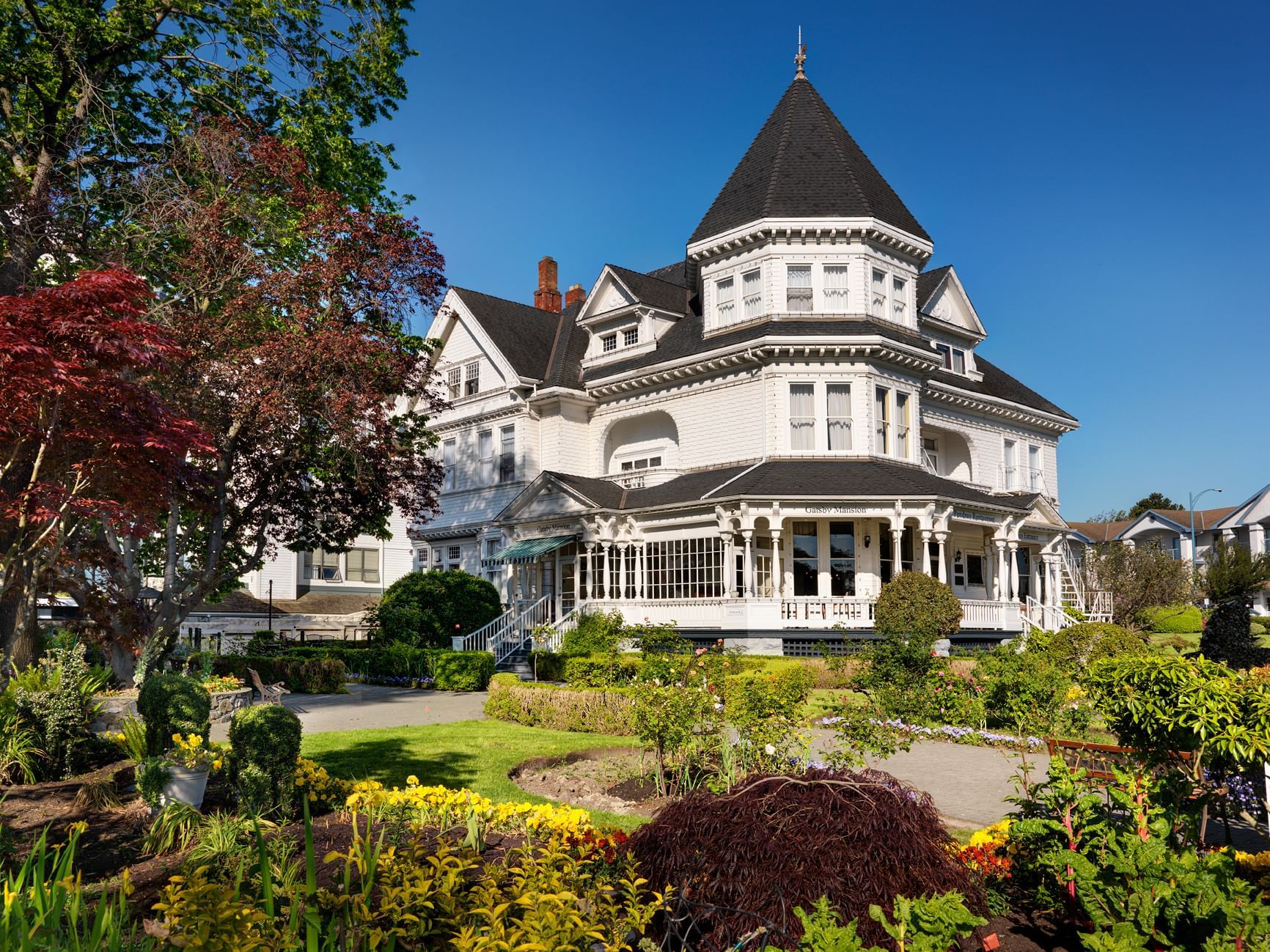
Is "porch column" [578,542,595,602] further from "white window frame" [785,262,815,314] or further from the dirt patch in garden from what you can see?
the dirt patch in garden

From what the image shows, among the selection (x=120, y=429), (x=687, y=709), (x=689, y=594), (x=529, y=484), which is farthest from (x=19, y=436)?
(x=529, y=484)

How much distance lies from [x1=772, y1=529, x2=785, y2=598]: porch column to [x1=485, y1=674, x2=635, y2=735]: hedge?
1008 cm

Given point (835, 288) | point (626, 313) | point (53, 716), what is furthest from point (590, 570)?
point (53, 716)

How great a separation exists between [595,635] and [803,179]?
1559 cm

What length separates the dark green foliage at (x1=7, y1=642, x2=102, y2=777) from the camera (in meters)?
9.65

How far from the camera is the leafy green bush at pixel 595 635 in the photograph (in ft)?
79.6

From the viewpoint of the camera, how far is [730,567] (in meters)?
25.3

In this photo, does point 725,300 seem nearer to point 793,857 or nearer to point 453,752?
point 453,752

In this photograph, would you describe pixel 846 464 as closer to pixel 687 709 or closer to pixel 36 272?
pixel 687 709

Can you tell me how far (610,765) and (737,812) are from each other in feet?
20.9

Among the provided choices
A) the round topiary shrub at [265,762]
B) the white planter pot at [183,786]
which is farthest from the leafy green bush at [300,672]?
the round topiary shrub at [265,762]

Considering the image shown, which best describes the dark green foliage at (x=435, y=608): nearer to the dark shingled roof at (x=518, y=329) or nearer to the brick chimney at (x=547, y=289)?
the dark shingled roof at (x=518, y=329)

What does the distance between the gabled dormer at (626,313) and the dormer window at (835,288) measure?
6325 millimetres

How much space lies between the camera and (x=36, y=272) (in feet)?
48.3
